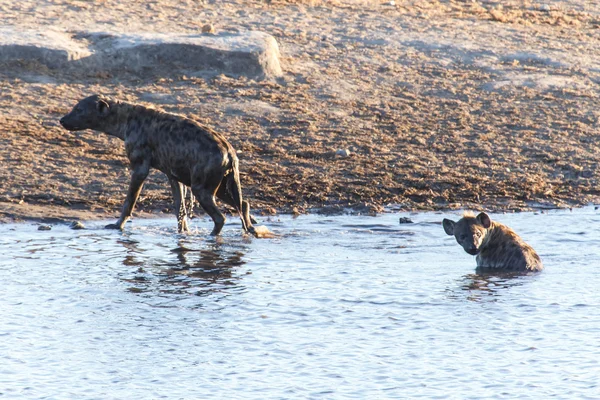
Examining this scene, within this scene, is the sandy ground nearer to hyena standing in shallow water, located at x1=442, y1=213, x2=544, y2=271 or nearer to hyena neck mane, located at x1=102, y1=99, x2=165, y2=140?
hyena neck mane, located at x1=102, y1=99, x2=165, y2=140

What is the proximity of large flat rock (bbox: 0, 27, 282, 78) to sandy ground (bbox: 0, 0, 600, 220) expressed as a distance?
200 mm

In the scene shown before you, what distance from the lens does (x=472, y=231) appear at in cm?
938

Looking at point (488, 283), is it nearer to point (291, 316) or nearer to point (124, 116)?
point (291, 316)

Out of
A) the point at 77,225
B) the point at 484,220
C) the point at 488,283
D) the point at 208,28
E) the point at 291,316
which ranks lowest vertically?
the point at 77,225

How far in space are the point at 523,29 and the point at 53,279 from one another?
36.6ft

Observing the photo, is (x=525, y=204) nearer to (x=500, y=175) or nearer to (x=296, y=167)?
(x=500, y=175)

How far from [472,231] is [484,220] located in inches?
5.8

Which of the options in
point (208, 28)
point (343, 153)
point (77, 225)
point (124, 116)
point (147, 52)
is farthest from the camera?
point (208, 28)

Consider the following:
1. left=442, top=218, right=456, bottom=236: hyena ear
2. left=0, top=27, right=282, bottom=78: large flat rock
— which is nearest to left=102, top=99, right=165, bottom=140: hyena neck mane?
left=442, top=218, right=456, bottom=236: hyena ear

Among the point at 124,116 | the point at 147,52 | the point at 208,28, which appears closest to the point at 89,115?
the point at 124,116

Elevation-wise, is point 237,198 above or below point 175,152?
below

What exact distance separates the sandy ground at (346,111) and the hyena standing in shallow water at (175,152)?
745 millimetres

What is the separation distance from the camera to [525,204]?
12.3m

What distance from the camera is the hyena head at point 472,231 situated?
9.34 metres
